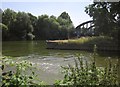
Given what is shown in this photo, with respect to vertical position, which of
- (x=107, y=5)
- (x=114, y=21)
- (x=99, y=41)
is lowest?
(x=99, y=41)

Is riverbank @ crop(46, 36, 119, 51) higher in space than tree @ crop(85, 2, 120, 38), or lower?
lower

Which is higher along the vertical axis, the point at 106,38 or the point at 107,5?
the point at 107,5

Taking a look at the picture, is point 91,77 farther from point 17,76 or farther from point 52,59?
point 52,59

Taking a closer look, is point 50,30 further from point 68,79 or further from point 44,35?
point 68,79

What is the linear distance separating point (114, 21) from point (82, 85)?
95.2ft

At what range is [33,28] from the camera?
71562mm

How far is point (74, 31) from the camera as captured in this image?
67562 mm

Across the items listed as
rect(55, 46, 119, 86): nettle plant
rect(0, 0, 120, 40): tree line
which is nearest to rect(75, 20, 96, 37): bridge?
rect(0, 0, 120, 40): tree line

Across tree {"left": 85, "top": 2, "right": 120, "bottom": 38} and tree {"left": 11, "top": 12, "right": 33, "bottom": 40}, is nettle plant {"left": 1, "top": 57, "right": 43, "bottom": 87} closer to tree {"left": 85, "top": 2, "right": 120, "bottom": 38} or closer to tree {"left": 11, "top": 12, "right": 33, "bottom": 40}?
tree {"left": 85, "top": 2, "right": 120, "bottom": 38}

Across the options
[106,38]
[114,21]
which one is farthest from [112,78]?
[106,38]

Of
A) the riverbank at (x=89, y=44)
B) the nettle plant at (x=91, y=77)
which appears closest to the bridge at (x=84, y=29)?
the riverbank at (x=89, y=44)

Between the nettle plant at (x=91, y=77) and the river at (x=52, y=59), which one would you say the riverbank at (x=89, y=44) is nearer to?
the river at (x=52, y=59)

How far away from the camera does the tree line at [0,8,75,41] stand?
63.9 metres

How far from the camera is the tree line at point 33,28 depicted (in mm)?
63878
